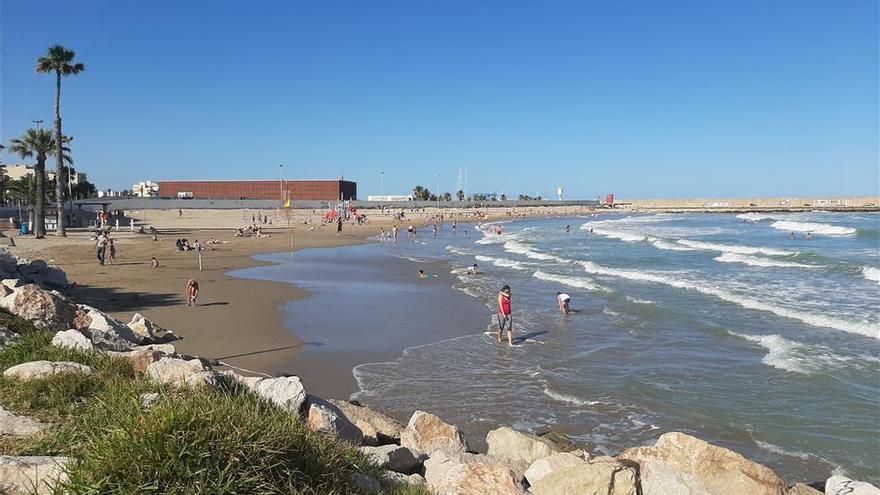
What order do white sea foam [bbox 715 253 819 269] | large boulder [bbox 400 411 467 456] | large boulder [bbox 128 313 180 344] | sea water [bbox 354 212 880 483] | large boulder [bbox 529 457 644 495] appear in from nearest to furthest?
large boulder [bbox 529 457 644 495] < large boulder [bbox 400 411 467 456] < sea water [bbox 354 212 880 483] < large boulder [bbox 128 313 180 344] < white sea foam [bbox 715 253 819 269]

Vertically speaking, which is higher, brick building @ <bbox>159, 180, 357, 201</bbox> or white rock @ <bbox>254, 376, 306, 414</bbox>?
brick building @ <bbox>159, 180, 357, 201</bbox>

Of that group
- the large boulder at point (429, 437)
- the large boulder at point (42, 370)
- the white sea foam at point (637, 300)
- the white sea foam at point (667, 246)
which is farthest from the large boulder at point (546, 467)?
the white sea foam at point (667, 246)

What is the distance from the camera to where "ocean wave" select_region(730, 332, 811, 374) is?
557 inches

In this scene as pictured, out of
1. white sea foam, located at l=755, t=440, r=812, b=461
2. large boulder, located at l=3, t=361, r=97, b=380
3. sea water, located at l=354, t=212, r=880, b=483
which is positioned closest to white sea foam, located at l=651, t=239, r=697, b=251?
sea water, located at l=354, t=212, r=880, b=483

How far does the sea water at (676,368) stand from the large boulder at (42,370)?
585cm

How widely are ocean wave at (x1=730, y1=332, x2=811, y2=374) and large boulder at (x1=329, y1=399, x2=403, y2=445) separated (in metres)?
10.1

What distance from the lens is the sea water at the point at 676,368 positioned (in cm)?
1043

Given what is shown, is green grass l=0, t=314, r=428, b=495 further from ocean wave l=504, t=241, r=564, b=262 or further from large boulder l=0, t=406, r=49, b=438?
ocean wave l=504, t=241, r=564, b=262

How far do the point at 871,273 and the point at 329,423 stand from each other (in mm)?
31715

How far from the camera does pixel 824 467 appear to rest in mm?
9078

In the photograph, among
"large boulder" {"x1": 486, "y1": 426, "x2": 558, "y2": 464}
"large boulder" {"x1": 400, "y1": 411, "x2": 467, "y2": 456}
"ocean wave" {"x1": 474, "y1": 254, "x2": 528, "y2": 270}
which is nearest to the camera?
"large boulder" {"x1": 400, "y1": 411, "x2": 467, "y2": 456}

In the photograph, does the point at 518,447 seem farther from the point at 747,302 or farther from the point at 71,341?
the point at 747,302

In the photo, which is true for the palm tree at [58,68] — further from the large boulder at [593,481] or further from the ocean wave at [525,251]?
the large boulder at [593,481]

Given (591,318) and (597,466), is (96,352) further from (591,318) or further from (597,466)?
(591,318)
